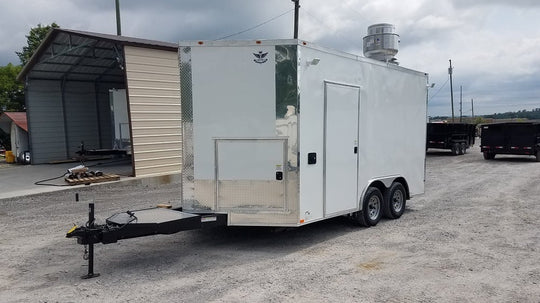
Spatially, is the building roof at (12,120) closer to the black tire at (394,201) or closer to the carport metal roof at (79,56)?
the carport metal roof at (79,56)

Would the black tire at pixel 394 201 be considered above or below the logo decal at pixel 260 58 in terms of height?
below

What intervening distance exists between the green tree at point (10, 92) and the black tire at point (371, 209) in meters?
36.3

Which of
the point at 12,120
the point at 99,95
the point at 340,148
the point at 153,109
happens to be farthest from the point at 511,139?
the point at 12,120

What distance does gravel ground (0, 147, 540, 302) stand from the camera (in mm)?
4629

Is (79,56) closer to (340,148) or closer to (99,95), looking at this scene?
(99,95)

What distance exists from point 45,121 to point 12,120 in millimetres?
2134

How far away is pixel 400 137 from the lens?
26.7 feet

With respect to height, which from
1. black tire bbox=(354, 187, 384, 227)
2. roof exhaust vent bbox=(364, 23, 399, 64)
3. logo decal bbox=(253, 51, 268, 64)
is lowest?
black tire bbox=(354, 187, 384, 227)

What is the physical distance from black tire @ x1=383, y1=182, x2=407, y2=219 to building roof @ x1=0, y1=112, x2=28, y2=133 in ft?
54.3

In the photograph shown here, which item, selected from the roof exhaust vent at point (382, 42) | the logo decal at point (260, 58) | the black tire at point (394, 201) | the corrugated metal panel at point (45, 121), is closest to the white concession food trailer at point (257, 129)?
the logo decal at point (260, 58)

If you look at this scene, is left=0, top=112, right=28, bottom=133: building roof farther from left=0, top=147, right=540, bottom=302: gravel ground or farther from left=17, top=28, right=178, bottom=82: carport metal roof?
left=0, top=147, right=540, bottom=302: gravel ground

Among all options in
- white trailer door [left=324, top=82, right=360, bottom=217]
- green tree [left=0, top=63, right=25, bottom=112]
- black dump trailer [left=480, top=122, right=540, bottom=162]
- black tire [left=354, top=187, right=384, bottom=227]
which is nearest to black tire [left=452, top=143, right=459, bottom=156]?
black dump trailer [left=480, top=122, right=540, bottom=162]

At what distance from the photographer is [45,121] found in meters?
17.9

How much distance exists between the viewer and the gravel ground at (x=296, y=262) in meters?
4.63
